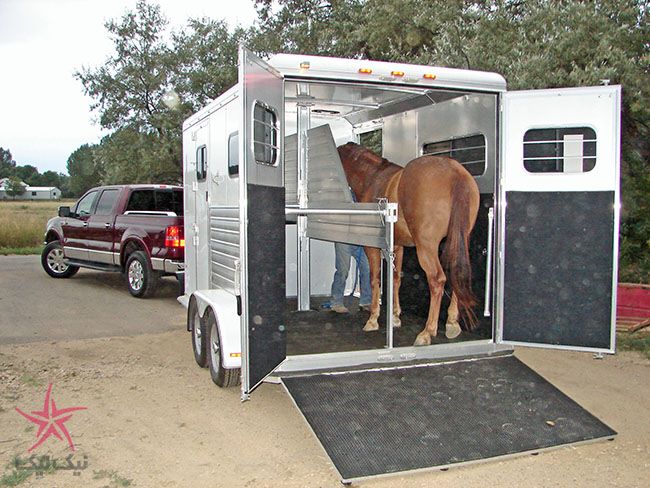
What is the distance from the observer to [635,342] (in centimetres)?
709

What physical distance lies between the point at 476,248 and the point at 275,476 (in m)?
3.34

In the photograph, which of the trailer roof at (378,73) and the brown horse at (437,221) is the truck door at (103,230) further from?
the trailer roof at (378,73)

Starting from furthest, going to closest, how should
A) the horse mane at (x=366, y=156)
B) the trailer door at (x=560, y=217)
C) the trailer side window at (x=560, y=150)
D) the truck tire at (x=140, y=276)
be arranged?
the truck tire at (x=140, y=276), the horse mane at (x=366, y=156), the trailer side window at (x=560, y=150), the trailer door at (x=560, y=217)

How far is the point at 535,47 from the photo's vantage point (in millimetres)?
9391

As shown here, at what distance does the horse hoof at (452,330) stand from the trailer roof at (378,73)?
225 centimetres

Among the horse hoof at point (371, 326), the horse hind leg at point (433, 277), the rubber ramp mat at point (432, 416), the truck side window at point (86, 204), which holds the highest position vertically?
the truck side window at point (86, 204)

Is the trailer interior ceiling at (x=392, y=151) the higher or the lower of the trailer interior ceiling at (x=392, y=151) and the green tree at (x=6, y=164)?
the lower

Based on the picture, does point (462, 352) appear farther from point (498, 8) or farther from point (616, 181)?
point (498, 8)

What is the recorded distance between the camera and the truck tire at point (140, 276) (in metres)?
10.1

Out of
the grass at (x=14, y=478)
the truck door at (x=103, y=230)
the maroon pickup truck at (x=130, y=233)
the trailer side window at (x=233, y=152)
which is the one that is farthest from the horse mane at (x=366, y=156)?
the truck door at (x=103, y=230)

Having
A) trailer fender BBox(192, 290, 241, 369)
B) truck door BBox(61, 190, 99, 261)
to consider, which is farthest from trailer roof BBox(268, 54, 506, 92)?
truck door BBox(61, 190, 99, 261)

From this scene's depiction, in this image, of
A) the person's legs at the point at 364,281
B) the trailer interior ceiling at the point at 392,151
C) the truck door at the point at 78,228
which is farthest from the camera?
the truck door at the point at 78,228

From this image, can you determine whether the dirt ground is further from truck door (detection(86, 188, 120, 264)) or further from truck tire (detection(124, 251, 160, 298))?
truck door (detection(86, 188, 120, 264))

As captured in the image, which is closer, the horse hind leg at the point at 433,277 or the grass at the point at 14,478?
the grass at the point at 14,478
